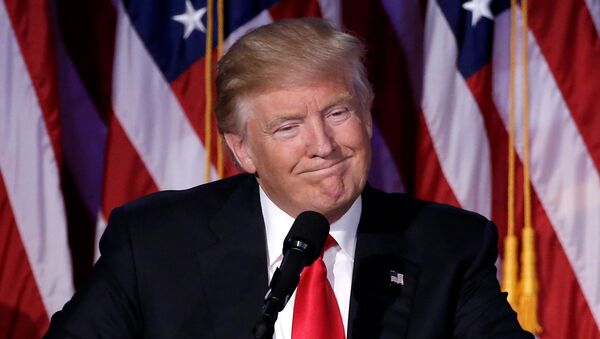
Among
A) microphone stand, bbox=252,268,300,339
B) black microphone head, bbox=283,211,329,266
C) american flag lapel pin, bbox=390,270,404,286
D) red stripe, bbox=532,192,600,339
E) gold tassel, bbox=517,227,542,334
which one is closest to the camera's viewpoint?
microphone stand, bbox=252,268,300,339

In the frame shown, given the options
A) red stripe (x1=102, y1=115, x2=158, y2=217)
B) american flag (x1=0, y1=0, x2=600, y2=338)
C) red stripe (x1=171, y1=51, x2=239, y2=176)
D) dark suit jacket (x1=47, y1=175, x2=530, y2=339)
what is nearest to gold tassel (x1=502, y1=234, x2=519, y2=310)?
american flag (x1=0, y1=0, x2=600, y2=338)

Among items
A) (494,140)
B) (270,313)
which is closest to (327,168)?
(270,313)

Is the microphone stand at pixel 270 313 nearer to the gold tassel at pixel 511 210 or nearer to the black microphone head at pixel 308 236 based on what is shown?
the black microphone head at pixel 308 236

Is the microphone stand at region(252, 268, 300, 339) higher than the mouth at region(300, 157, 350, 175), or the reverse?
the microphone stand at region(252, 268, 300, 339)

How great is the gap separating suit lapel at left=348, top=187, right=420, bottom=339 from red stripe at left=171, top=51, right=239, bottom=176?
1193mm

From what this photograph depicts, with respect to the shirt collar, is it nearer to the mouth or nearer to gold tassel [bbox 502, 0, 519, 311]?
the mouth

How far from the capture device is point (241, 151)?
83.4 inches

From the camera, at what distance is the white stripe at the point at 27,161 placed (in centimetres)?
321

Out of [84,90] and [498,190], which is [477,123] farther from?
[84,90]

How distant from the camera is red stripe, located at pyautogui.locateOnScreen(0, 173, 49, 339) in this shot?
3232 mm

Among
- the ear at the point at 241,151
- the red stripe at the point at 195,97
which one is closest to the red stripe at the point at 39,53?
the red stripe at the point at 195,97

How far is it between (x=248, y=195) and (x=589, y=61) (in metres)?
1.48

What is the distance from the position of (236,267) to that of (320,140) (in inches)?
12.7

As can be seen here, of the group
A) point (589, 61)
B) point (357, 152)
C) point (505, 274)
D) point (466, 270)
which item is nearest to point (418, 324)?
point (466, 270)
